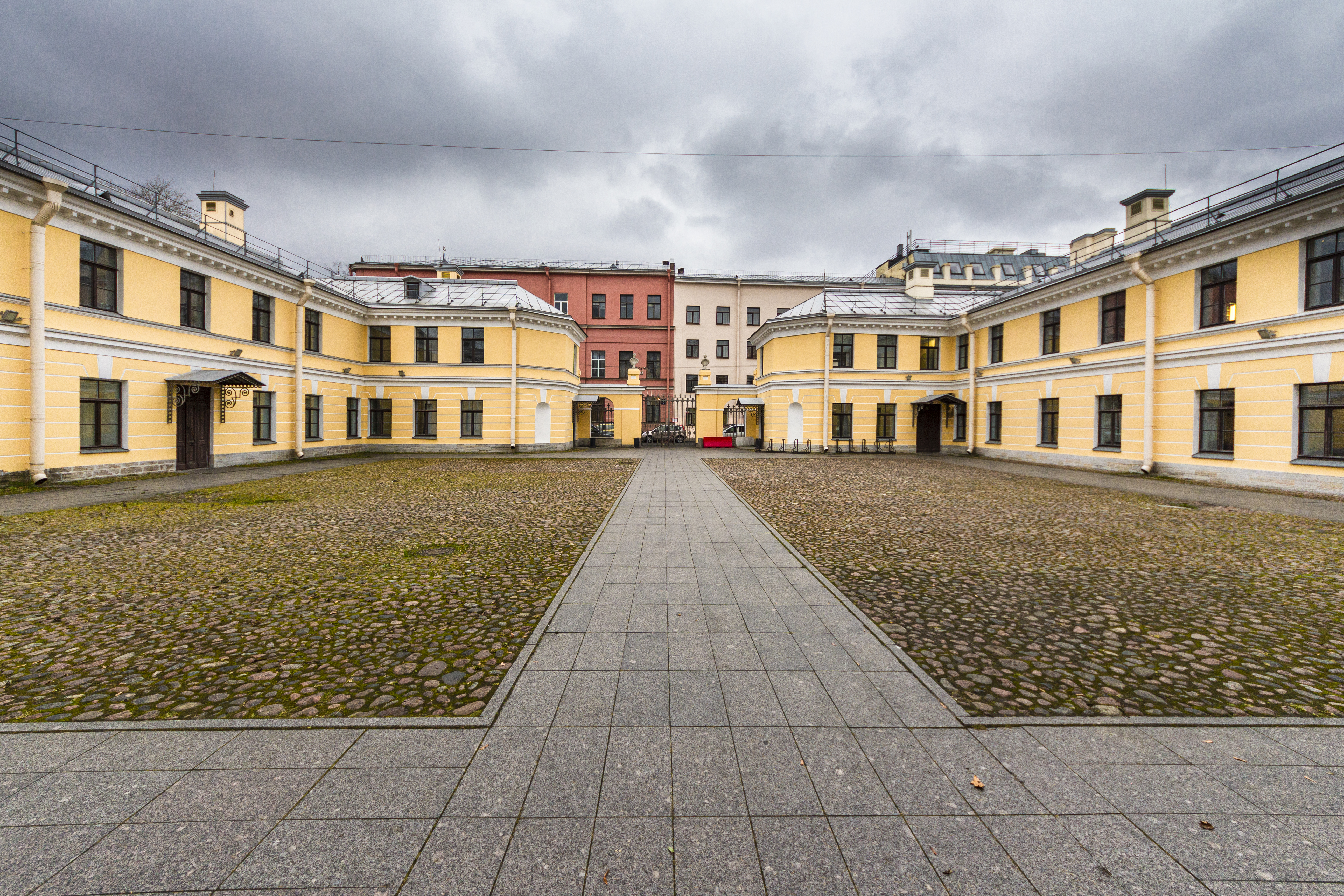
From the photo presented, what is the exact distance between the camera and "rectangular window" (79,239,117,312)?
14.5 metres

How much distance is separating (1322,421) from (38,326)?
3128 cm

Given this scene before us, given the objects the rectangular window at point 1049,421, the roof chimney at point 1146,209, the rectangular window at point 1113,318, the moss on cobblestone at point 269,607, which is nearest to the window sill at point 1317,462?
the rectangular window at point 1113,318

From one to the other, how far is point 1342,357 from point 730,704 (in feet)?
60.2

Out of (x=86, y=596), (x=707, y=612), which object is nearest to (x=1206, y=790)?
(x=707, y=612)

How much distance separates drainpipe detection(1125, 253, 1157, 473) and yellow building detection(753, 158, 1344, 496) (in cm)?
6

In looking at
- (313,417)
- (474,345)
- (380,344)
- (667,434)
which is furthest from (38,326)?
(667,434)

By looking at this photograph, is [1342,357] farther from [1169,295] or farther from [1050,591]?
[1050,591]

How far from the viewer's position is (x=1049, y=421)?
894 inches

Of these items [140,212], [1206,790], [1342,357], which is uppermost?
[140,212]

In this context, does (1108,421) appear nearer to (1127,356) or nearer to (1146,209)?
(1127,356)

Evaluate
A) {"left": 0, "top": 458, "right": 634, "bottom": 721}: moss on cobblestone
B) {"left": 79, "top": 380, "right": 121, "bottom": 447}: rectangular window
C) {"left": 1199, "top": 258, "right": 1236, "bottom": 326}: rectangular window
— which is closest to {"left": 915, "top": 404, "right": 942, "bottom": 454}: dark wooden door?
{"left": 1199, "top": 258, "right": 1236, "bottom": 326}: rectangular window

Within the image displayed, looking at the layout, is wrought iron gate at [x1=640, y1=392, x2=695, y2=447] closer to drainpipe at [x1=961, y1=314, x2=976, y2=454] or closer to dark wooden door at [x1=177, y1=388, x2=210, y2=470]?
drainpipe at [x1=961, y1=314, x2=976, y2=454]

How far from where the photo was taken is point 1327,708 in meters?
3.56

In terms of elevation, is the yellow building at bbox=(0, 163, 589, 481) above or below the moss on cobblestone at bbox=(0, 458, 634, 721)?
above
